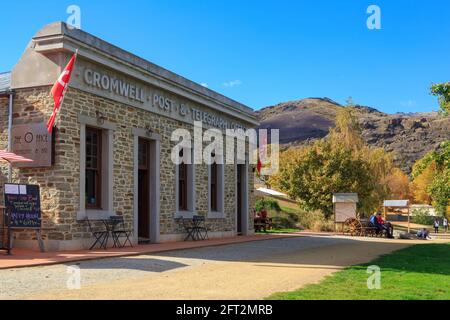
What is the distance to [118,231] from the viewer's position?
47.4ft

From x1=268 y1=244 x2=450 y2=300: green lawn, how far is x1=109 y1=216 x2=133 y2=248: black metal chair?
6.47 m

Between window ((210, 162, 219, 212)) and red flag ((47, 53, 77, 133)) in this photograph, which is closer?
red flag ((47, 53, 77, 133))

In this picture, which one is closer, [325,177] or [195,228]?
[195,228]

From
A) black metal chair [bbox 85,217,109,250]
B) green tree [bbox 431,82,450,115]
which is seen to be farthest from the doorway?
green tree [bbox 431,82,450,115]

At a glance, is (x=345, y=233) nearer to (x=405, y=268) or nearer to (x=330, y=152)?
(x=330, y=152)

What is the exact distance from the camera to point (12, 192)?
11945 millimetres

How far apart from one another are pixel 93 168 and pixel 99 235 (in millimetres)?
1800

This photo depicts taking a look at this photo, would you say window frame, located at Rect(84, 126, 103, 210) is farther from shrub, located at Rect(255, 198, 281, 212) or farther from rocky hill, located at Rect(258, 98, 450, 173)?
rocky hill, located at Rect(258, 98, 450, 173)

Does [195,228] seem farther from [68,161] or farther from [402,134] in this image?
[402,134]

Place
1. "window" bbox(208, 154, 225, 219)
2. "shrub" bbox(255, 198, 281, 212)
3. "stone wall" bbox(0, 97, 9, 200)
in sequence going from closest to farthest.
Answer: "stone wall" bbox(0, 97, 9, 200) < "window" bbox(208, 154, 225, 219) < "shrub" bbox(255, 198, 281, 212)

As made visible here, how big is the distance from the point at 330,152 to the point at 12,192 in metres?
25.2

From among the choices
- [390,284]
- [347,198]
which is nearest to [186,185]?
[390,284]

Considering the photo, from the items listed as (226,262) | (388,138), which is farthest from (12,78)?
(388,138)

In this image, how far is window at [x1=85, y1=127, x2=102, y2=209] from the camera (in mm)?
14539
